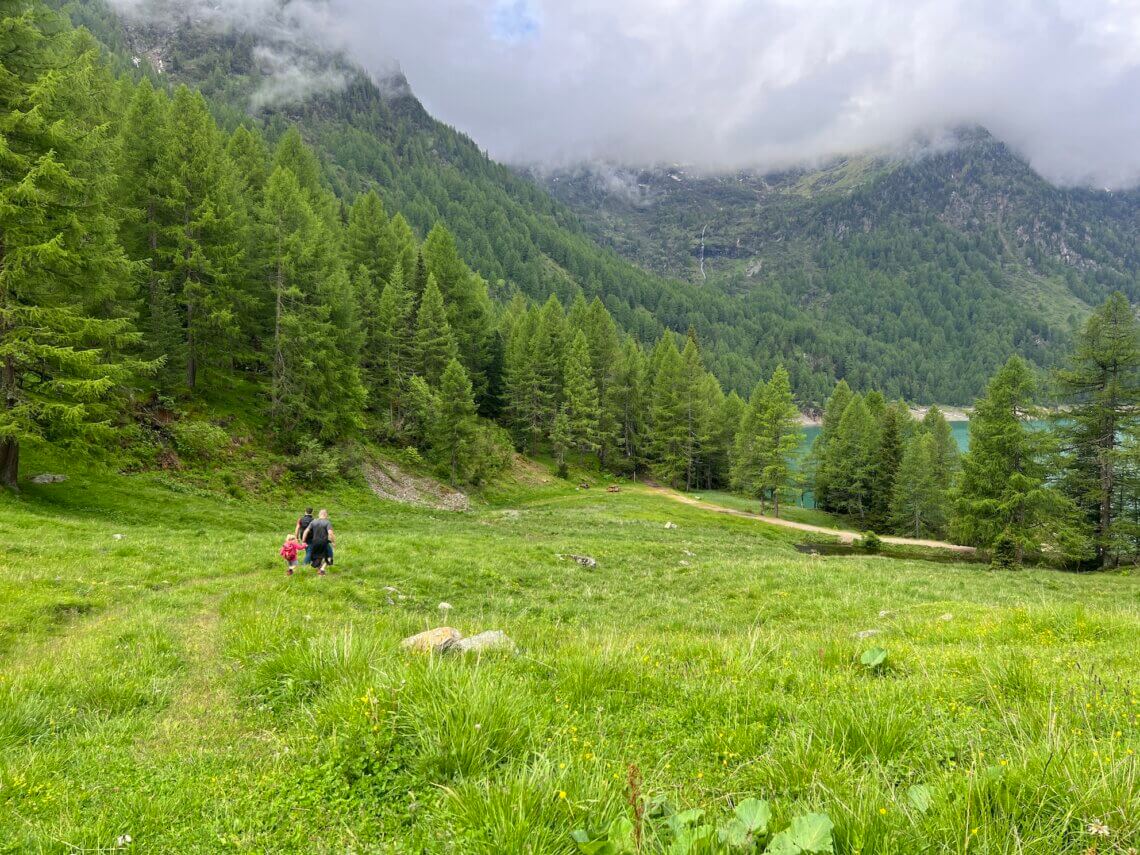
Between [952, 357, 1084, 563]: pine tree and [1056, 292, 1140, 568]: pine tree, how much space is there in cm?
234

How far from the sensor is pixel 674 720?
425 cm

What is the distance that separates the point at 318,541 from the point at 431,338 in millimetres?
42612

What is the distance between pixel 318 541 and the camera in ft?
48.1

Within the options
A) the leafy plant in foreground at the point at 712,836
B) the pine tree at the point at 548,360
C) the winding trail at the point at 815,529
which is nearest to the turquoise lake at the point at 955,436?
the winding trail at the point at 815,529

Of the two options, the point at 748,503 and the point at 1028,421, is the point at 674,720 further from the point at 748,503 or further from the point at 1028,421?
the point at 748,503

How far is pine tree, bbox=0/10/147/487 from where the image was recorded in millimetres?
19297

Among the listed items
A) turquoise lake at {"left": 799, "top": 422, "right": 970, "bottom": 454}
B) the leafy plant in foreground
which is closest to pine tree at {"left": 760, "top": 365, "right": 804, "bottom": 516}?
turquoise lake at {"left": 799, "top": 422, "right": 970, "bottom": 454}

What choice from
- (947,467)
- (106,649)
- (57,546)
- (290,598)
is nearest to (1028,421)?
(947,467)

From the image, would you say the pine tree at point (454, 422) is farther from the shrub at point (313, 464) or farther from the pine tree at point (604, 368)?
the pine tree at point (604, 368)

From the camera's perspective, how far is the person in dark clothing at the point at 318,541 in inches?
575

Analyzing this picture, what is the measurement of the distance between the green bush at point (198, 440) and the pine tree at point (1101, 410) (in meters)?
54.0

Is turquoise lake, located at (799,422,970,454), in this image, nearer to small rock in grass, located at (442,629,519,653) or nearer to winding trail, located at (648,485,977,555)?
winding trail, located at (648,485,977,555)

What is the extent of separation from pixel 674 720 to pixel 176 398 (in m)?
39.7

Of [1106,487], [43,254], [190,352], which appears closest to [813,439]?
[1106,487]
